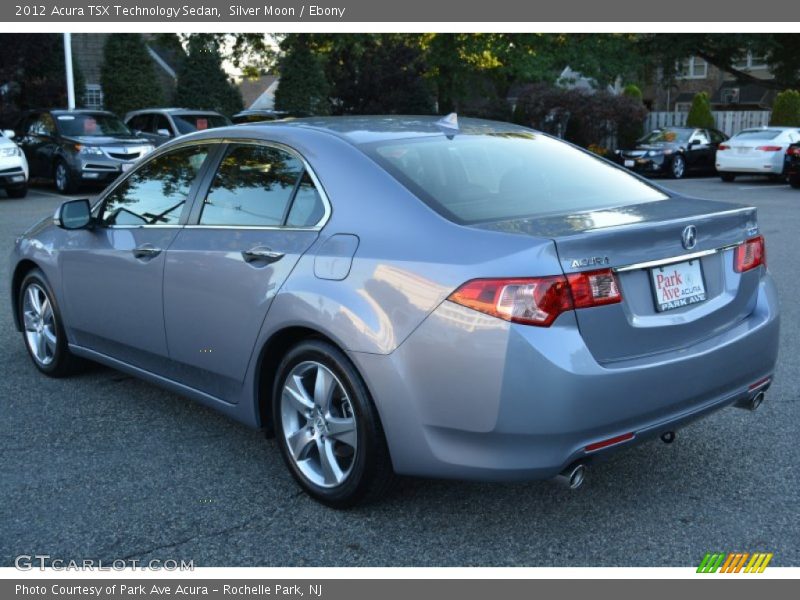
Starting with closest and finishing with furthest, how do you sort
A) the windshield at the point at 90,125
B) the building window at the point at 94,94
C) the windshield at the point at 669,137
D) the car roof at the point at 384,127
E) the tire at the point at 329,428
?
the tire at the point at 329,428
the car roof at the point at 384,127
the windshield at the point at 90,125
the windshield at the point at 669,137
the building window at the point at 94,94

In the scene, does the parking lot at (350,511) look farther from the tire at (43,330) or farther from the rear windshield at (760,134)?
the rear windshield at (760,134)

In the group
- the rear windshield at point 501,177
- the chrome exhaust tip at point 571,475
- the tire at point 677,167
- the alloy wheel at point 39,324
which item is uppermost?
the rear windshield at point 501,177

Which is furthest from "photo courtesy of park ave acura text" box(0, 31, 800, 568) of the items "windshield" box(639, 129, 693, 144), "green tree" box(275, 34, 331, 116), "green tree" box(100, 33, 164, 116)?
"green tree" box(100, 33, 164, 116)

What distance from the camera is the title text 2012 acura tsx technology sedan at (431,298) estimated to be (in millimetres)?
3270

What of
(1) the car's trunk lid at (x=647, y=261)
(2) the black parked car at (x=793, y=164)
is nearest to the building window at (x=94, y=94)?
(2) the black parked car at (x=793, y=164)

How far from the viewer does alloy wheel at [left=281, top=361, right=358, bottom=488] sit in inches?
149

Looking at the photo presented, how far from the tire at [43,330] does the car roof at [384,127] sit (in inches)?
78.2

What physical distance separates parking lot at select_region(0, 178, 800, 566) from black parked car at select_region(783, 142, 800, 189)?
17.2 metres

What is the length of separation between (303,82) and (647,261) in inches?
1193

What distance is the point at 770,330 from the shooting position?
13.3 ft

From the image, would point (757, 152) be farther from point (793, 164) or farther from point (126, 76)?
point (126, 76)

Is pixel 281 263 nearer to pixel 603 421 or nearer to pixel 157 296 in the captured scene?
pixel 157 296

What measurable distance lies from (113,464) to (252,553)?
3.94ft

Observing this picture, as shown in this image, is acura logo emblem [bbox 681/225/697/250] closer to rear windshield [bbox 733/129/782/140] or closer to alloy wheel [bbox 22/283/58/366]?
alloy wheel [bbox 22/283/58/366]
